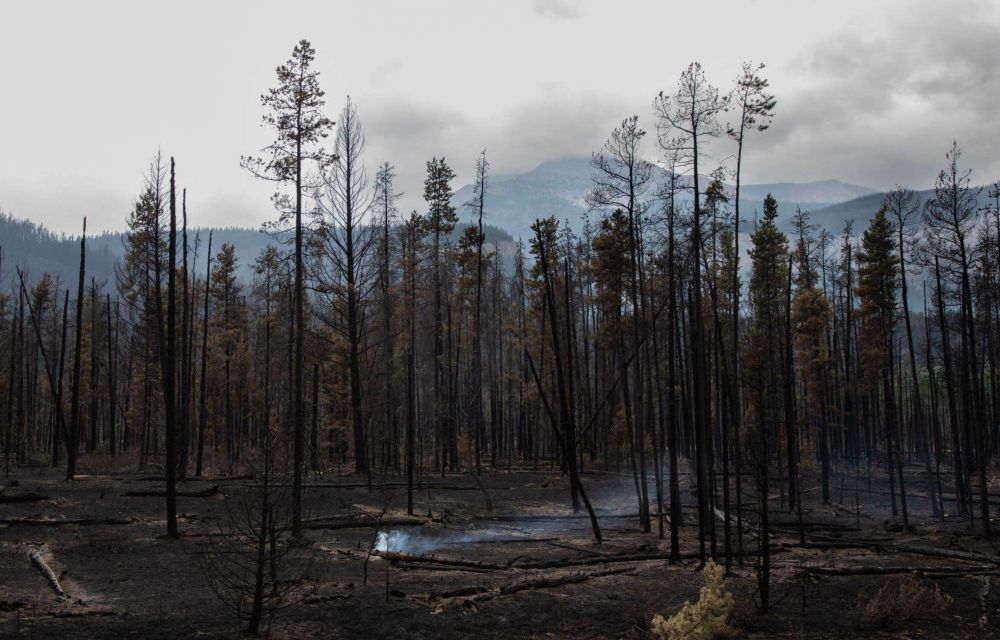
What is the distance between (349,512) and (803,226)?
118 ft

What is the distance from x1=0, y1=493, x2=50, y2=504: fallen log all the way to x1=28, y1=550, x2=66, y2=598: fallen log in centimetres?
616

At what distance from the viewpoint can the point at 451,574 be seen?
1414 cm

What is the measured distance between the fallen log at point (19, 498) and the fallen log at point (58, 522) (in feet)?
7.29

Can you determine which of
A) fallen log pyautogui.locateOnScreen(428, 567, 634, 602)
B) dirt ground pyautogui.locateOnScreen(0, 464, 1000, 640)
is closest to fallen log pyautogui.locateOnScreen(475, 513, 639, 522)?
dirt ground pyautogui.locateOnScreen(0, 464, 1000, 640)

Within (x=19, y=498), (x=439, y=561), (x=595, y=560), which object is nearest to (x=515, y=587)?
(x=439, y=561)

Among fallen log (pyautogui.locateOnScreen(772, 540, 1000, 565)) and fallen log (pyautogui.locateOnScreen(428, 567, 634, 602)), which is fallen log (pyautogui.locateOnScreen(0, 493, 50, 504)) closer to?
fallen log (pyautogui.locateOnScreen(428, 567, 634, 602))

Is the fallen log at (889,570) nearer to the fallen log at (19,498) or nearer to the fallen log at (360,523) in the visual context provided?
the fallen log at (360,523)

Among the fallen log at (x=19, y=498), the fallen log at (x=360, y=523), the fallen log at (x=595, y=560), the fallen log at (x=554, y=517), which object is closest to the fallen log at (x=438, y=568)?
the fallen log at (x=595, y=560)

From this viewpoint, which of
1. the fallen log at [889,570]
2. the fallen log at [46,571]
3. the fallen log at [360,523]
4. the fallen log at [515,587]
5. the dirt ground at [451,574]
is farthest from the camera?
the fallen log at [360,523]

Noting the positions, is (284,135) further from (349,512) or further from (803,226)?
(803,226)

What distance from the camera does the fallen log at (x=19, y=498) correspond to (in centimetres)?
1906

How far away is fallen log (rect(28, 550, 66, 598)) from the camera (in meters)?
11.3

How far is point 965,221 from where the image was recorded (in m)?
21.1

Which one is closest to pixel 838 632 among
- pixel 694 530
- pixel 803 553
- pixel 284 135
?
pixel 803 553
